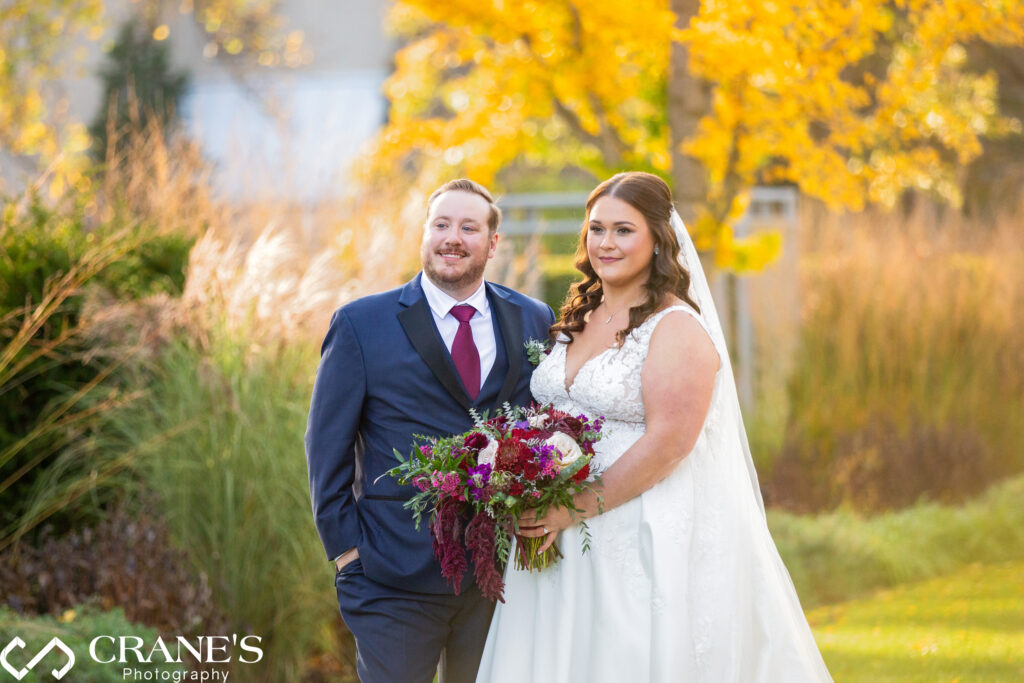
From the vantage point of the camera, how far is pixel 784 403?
337 inches

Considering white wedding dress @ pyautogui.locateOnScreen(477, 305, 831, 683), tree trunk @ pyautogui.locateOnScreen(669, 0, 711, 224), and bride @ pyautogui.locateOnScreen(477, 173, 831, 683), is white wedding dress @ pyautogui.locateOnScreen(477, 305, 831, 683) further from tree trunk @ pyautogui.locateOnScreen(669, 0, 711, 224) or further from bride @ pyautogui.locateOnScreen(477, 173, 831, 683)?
tree trunk @ pyautogui.locateOnScreen(669, 0, 711, 224)

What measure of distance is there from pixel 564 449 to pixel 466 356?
0.54 metres

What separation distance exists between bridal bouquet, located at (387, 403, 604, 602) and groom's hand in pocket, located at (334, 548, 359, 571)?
1.06 ft

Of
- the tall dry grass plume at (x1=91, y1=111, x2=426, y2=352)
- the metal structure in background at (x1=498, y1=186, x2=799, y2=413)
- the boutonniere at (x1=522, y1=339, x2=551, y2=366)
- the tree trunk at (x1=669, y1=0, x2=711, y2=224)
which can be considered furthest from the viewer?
the metal structure in background at (x1=498, y1=186, x2=799, y2=413)

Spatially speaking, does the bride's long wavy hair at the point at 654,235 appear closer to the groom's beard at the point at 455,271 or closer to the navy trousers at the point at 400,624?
the groom's beard at the point at 455,271

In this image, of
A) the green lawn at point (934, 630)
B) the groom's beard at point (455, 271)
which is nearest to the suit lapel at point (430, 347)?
the groom's beard at point (455, 271)

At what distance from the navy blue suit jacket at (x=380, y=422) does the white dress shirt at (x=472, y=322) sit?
71 millimetres

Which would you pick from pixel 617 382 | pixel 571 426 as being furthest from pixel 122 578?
→ pixel 617 382

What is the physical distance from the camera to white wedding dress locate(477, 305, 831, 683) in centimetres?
312

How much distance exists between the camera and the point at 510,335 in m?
3.44

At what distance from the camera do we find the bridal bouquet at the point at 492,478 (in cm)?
293

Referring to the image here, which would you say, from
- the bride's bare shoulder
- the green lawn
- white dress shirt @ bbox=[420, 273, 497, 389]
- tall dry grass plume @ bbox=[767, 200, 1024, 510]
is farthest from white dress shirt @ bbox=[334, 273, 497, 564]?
tall dry grass plume @ bbox=[767, 200, 1024, 510]

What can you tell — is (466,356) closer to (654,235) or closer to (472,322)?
(472,322)

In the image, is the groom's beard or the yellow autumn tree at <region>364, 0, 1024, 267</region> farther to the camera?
the yellow autumn tree at <region>364, 0, 1024, 267</region>
